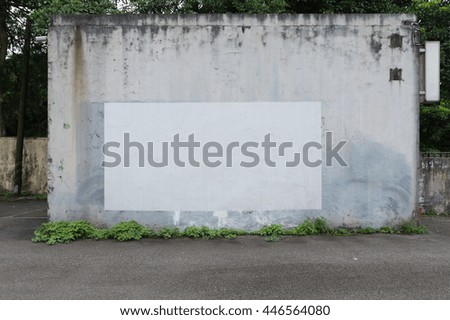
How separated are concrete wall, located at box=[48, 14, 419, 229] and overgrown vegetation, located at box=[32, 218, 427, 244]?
0.14 m

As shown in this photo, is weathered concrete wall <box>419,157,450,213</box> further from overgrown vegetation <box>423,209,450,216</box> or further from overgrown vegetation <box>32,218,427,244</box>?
overgrown vegetation <box>32,218,427,244</box>

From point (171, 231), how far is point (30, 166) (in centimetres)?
735

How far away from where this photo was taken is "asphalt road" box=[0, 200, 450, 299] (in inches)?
175

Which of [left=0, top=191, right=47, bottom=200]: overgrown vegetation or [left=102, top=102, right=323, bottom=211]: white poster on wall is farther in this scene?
[left=0, top=191, right=47, bottom=200]: overgrown vegetation

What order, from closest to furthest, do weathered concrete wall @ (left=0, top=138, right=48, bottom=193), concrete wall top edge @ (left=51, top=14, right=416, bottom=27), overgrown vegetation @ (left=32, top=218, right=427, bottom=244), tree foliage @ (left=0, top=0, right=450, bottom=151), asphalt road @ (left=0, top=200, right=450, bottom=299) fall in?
asphalt road @ (left=0, top=200, right=450, bottom=299)
overgrown vegetation @ (left=32, top=218, right=427, bottom=244)
concrete wall top edge @ (left=51, top=14, right=416, bottom=27)
tree foliage @ (left=0, top=0, right=450, bottom=151)
weathered concrete wall @ (left=0, top=138, right=48, bottom=193)

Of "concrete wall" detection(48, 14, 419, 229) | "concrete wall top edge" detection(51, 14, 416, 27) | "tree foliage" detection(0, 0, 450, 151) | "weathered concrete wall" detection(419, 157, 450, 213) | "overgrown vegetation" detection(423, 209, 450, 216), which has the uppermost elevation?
"tree foliage" detection(0, 0, 450, 151)

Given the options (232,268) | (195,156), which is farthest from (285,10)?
(232,268)

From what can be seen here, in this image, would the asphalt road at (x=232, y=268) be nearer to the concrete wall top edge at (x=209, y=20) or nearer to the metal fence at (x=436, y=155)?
the metal fence at (x=436, y=155)

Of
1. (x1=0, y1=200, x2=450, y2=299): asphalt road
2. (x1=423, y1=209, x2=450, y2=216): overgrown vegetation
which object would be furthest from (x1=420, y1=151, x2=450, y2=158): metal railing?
(x1=0, y1=200, x2=450, y2=299): asphalt road

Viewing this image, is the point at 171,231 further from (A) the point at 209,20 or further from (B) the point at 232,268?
(A) the point at 209,20

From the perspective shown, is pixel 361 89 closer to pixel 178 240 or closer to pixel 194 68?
pixel 194 68

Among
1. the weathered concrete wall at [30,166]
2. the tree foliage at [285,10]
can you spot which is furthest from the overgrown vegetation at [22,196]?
the tree foliage at [285,10]

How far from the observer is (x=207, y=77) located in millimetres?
6969

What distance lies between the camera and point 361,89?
7.04 m
